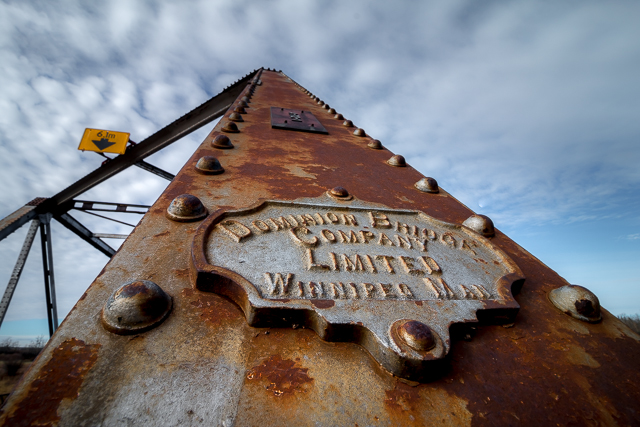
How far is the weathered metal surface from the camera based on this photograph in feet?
1.81

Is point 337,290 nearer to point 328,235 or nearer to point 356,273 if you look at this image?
point 356,273

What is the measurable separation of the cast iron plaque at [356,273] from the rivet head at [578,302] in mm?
121

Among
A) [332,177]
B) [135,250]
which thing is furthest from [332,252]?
[332,177]

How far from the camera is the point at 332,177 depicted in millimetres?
1678

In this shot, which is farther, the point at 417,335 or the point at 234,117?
the point at 234,117

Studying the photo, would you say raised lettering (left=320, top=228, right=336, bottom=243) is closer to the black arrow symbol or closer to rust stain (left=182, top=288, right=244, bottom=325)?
rust stain (left=182, top=288, right=244, bottom=325)

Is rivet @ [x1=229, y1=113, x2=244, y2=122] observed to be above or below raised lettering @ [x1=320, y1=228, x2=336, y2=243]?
above

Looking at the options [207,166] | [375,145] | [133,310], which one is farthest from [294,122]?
[133,310]

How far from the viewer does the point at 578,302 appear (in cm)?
90

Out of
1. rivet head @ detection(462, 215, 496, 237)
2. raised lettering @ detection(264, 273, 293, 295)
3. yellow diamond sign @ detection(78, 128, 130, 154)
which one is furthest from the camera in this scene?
yellow diamond sign @ detection(78, 128, 130, 154)

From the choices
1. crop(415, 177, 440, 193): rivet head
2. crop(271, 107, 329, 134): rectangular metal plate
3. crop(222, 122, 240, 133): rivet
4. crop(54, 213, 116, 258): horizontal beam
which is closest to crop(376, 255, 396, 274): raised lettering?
crop(415, 177, 440, 193): rivet head

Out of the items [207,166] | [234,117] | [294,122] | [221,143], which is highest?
[294,122]

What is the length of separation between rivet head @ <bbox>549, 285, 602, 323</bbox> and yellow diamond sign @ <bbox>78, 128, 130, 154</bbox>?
5.93 m

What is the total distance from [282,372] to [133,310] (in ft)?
1.18
